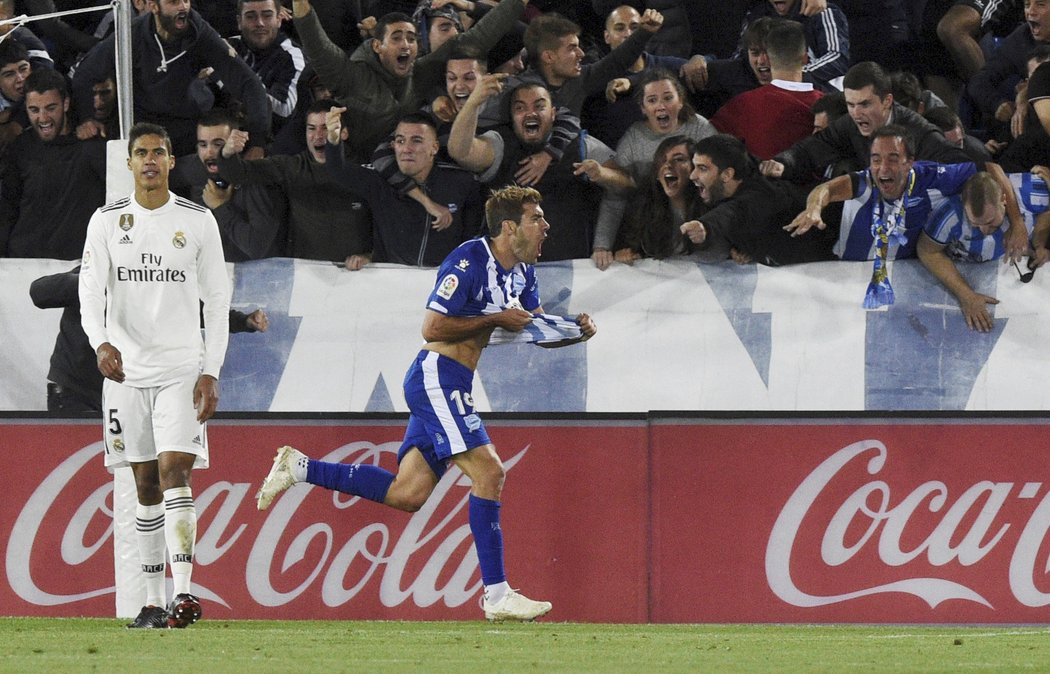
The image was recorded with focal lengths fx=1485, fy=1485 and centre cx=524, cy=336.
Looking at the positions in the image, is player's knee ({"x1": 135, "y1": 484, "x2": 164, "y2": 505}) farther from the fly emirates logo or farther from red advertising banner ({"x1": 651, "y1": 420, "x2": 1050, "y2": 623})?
red advertising banner ({"x1": 651, "y1": 420, "x2": 1050, "y2": 623})

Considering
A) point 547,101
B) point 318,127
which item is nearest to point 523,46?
point 547,101

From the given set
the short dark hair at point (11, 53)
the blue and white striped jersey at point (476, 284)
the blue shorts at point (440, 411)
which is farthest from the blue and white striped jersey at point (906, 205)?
the short dark hair at point (11, 53)

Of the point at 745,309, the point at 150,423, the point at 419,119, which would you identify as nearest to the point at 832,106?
the point at 745,309

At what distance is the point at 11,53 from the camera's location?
30.2 feet

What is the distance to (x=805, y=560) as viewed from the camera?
740cm

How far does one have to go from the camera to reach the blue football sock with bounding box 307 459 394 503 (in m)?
6.81

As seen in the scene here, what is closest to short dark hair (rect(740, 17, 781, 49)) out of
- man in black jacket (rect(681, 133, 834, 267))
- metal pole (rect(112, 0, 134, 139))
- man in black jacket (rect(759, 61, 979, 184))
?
man in black jacket (rect(759, 61, 979, 184))

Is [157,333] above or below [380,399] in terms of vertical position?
above

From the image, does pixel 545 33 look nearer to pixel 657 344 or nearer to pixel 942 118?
pixel 657 344

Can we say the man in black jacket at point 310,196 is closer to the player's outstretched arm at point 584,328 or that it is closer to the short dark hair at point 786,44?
the player's outstretched arm at point 584,328

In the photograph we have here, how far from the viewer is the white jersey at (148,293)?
618 cm

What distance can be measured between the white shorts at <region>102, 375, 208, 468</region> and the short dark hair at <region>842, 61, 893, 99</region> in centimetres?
413

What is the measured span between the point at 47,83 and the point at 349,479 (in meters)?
3.53

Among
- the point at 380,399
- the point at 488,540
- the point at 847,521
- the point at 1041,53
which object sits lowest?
the point at 847,521
